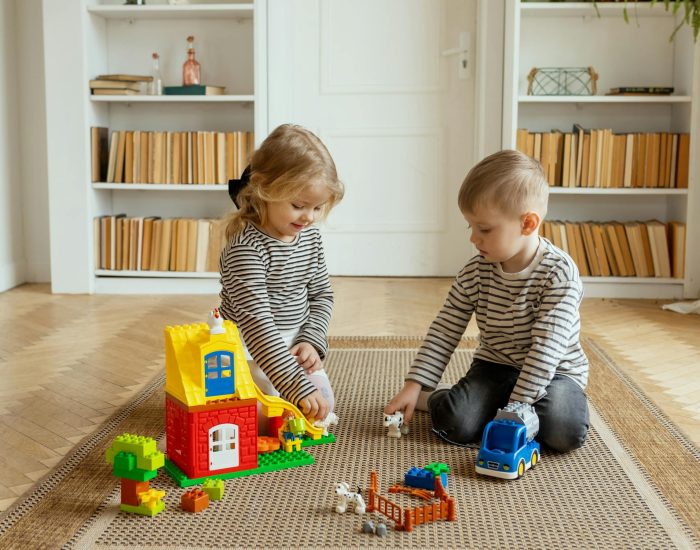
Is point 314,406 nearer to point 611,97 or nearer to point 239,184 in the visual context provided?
point 239,184

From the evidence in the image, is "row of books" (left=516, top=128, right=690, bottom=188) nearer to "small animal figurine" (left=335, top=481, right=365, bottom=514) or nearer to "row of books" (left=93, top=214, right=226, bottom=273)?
"row of books" (left=93, top=214, right=226, bottom=273)

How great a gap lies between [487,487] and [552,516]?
0.15 m

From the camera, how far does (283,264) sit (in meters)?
1.96

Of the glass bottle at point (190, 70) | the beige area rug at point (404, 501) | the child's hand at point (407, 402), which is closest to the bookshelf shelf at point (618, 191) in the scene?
the glass bottle at point (190, 70)

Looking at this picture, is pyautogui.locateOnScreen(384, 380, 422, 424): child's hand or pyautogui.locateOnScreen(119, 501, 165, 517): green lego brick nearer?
pyautogui.locateOnScreen(119, 501, 165, 517): green lego brick

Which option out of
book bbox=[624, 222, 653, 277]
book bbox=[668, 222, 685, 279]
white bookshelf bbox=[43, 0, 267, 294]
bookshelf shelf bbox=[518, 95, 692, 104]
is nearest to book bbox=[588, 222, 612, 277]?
book bbox=[624, 222, 653, 277]

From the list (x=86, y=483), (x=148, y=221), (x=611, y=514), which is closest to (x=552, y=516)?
(x=611, y=514)

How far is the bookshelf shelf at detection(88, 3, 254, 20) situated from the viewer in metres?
3.64

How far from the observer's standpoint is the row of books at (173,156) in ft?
12.2

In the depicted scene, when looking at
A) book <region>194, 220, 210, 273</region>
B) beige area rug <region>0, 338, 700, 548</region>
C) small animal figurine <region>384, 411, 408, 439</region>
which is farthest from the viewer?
book <region>194, 220, 210, 273</region>

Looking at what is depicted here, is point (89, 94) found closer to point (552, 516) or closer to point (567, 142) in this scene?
point (567, 142)

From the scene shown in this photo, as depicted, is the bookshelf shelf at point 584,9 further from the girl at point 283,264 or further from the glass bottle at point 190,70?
the girl at point 283,264

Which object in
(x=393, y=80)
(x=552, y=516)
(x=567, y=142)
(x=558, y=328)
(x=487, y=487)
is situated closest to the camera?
(x=552, y=516)

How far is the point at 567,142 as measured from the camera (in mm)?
3621
